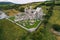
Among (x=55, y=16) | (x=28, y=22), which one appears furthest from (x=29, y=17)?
(x=55, y=16)

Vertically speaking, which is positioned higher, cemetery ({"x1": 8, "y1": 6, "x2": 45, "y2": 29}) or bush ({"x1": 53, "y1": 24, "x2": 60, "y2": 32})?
cemetery ({"x1": 8, "y1": 6, "x2": 45, "y2": 29})

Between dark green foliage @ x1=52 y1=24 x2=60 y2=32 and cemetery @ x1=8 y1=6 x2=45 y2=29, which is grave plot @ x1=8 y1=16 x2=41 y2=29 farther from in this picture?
dark green foliage @ x1=52 y1=24 x2=60 y2=32

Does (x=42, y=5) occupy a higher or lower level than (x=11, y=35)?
higher

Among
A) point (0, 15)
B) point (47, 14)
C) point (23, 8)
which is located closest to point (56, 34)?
point (47, 14)

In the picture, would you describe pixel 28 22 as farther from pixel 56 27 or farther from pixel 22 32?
pixel 56 27

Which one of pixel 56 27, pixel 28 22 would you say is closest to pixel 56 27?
pixel 56 27

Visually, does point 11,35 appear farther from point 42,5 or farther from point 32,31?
point 42,5

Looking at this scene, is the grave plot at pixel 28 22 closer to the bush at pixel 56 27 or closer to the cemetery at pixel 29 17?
the cemetery at pixel 29 17

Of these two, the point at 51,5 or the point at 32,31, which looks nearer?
the point at 32,31

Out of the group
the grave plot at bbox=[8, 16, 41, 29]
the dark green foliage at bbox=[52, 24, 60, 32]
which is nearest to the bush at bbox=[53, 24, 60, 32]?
the dark green foliage at bbox=[52, 24, 60, 32]

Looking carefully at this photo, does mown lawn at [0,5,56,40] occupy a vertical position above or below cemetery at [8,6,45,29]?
below


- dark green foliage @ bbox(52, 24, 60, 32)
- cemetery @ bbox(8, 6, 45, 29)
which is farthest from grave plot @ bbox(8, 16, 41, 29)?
dark green foliage @ bbox(52, 24, 60, 32)
